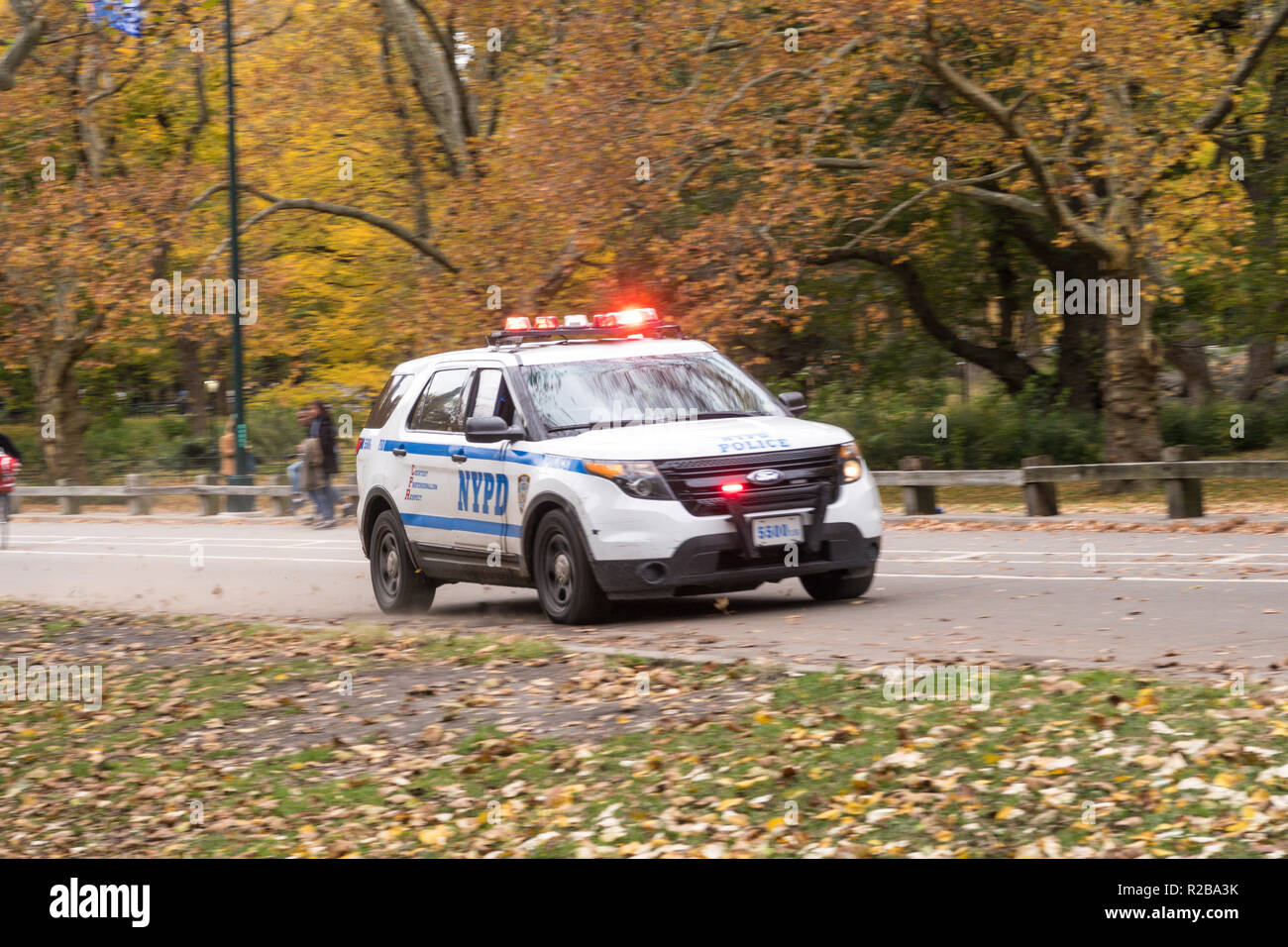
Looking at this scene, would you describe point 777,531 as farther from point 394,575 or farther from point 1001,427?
point 1001,427

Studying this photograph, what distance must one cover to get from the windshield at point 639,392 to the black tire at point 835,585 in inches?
51.3

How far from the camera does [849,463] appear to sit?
41.6 feet

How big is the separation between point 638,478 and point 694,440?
0.53 metres

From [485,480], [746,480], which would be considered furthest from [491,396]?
[746,480]

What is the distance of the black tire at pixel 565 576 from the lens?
40.1 feet

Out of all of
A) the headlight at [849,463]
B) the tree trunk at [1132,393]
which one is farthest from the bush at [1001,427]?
the headlight at [849,463]

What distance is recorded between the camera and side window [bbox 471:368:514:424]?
1342 cm

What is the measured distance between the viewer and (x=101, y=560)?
23672 millimetres

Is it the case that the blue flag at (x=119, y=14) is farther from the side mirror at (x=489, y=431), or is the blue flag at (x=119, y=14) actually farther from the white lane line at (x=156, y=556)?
A: the side mirror at (x=489, y=431)

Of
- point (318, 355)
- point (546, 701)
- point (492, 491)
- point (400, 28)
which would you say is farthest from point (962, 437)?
point (546, 701)

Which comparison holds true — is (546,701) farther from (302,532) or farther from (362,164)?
(362,164)
